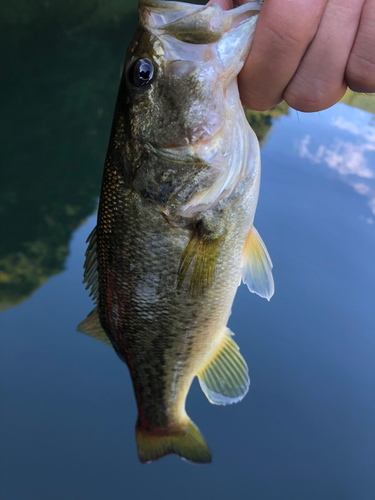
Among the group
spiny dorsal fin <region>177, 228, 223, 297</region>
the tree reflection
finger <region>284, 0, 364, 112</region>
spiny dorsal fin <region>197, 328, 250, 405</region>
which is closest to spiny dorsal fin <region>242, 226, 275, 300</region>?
spiny dorsal fin <region>177, 228, 223, 297</region>

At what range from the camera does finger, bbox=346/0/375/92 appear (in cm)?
75

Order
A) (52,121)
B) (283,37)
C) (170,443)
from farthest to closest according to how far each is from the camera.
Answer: (52,121) → (170,443) → (283,37)

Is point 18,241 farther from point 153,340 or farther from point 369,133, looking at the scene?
point 369,133

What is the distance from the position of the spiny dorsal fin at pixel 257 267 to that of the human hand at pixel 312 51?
398mm

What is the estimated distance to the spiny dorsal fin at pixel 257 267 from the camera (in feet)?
3.70

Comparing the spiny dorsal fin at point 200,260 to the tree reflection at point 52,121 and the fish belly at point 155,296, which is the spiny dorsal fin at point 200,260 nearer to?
the fish belly at point 155,296

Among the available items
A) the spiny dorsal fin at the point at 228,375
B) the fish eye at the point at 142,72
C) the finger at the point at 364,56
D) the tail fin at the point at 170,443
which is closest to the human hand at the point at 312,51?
the finger at the point at 364,56

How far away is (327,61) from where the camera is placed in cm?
80

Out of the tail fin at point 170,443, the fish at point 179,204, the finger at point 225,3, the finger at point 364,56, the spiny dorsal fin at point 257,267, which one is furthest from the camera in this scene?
the tail fin at point 170,443

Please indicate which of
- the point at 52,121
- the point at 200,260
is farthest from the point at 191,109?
the point at 52,121

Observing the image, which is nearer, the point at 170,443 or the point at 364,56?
the point at 364,56

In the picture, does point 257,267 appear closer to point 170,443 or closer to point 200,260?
point 200,260

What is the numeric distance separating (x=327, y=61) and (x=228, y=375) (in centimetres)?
101

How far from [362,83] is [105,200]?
2.26 feet
